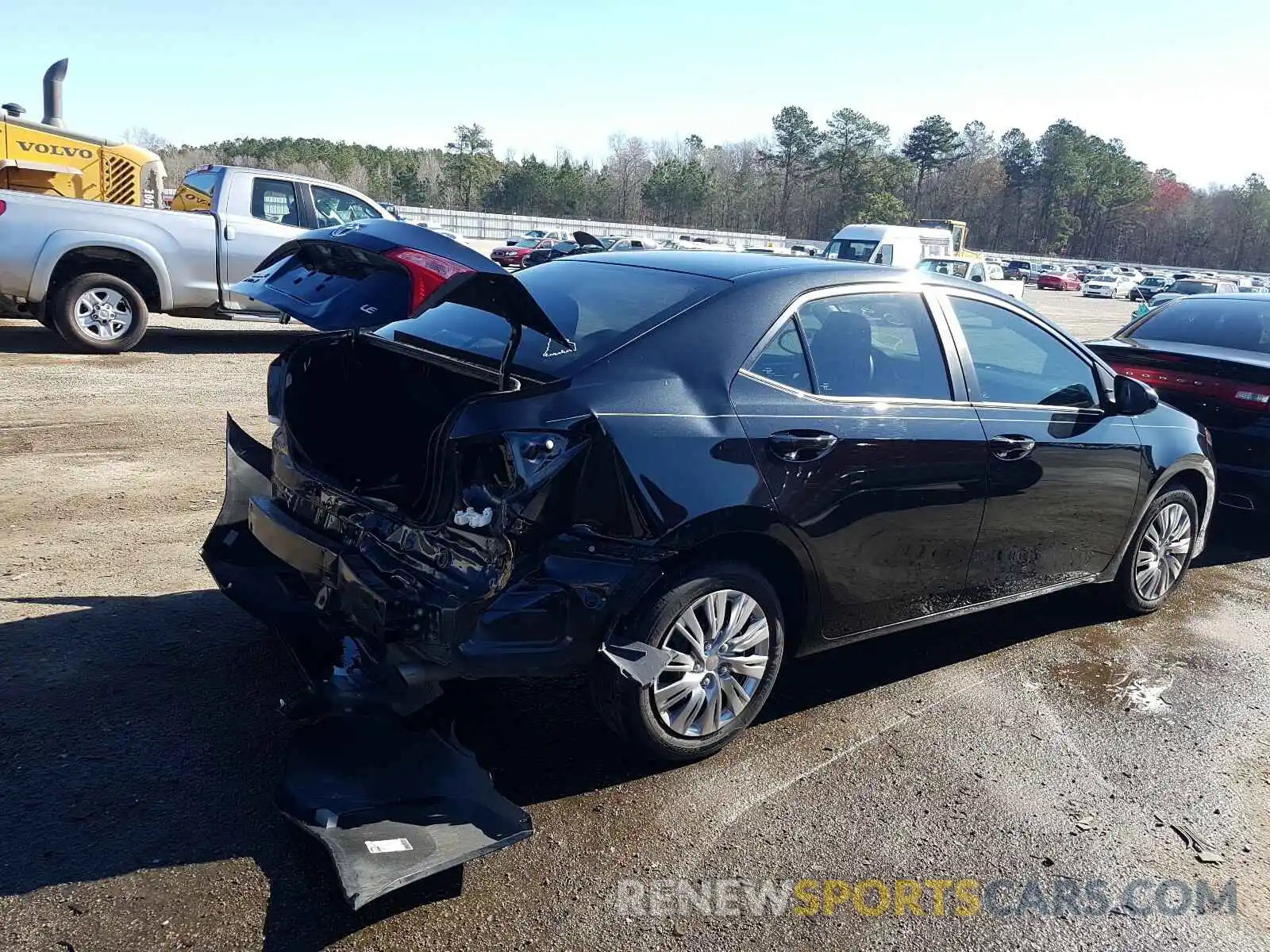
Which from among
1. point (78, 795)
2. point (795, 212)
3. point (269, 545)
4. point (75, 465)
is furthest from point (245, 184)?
point (795, 212)

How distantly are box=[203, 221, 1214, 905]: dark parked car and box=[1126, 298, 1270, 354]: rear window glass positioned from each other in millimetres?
3487

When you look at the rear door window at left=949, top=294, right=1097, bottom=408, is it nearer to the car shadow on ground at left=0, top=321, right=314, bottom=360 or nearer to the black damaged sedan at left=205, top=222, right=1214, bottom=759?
the black damaged sedan at left=205, top=222, right=1214, bottom=759

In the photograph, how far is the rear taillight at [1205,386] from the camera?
21.2 ft

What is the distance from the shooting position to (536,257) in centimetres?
3603

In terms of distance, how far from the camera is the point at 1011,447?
4195 mm

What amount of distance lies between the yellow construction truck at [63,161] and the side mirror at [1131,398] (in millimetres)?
12929

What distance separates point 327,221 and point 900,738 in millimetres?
10255

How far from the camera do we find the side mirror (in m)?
4.79

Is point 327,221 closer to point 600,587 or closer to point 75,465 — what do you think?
point 75,465

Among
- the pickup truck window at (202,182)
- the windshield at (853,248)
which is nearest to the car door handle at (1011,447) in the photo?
the pickup truck window at (202,182)

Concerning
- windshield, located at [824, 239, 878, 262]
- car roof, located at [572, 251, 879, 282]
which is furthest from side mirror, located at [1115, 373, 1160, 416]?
windshield, located at [824, 239, 878, 262]

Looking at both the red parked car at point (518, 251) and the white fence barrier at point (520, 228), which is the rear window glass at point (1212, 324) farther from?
the white fence barrier at point (520, 228)

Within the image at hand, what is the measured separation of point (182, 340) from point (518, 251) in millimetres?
28137

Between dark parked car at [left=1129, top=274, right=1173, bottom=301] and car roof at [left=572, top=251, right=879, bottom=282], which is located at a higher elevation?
dark parked car at [left=1129, top=274, right=1173, bottom=301]
